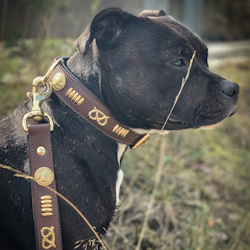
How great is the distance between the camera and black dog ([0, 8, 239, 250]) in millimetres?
1306

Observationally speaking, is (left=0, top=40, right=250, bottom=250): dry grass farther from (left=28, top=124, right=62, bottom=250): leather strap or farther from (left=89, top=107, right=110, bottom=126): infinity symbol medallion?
(left=89, top=107, right=110, bottom=126): infinity symbol medallion

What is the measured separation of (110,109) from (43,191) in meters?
0.60

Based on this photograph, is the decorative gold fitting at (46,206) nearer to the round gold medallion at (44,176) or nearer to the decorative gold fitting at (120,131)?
the round gold medallion at (44,176)

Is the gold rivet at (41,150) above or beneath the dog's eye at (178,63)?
beneath

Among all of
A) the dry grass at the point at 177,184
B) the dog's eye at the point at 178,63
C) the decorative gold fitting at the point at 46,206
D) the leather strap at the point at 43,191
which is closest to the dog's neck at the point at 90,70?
the leather strap at the point at 43,191

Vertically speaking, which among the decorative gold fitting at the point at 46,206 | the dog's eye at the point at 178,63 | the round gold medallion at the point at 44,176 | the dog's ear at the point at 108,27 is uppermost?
the dog's ear at the point at 108,27

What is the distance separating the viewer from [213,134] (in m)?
4.10

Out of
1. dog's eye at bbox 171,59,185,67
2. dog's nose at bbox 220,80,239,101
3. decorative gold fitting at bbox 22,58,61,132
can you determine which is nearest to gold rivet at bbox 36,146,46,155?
decorative gold fitting at bbox 22,58,61,132

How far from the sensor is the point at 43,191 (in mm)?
1259

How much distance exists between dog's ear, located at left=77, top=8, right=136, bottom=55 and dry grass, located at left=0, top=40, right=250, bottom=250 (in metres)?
1.34

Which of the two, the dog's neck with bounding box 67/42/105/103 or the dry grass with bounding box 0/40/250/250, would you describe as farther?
the dry grass with bounding box 0/40/250/250

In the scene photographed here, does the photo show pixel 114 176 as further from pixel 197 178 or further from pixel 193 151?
pixel 193 151

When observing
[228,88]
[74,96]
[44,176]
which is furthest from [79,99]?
[228,88]

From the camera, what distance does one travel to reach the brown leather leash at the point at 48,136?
125cm
